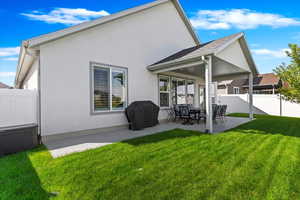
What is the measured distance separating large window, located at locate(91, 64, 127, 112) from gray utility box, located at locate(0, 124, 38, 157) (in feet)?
7.02

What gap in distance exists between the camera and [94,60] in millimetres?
6125

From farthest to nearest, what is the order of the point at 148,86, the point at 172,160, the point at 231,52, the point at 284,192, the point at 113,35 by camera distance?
1. the point at 148,86
2. the point at 231,52
3. the point at 113,35
4. the point at 172,160
5. the point at 284,192

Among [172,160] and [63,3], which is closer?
[172,160]

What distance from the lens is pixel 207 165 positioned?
317 cm

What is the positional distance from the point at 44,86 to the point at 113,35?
146 inches

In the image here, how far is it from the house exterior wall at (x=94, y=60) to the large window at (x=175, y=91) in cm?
72

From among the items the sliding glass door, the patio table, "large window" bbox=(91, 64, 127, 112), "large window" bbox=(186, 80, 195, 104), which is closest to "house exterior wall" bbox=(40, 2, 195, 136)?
"large window" bbox=(91, 64, 127, 112)

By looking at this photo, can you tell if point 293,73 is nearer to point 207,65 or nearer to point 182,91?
point 207,65

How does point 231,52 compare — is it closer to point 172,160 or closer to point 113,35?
point 113,35

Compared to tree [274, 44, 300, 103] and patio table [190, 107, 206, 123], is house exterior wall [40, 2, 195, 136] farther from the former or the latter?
tree [274, 44, 300, 103]

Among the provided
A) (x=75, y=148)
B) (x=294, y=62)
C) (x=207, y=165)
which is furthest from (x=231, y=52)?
(x=75, y=148)

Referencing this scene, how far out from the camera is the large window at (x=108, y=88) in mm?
6234

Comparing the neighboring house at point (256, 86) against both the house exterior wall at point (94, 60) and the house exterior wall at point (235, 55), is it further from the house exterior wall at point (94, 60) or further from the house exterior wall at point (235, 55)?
the house exterior wall at point (94, 60)

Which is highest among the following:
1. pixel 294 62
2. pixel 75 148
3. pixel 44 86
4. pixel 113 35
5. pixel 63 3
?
pixel 63 3
